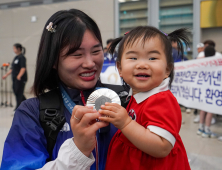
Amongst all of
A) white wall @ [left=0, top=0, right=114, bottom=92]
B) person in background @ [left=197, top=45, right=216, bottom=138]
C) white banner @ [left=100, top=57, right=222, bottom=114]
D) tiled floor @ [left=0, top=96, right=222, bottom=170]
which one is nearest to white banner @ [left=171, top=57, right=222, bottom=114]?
white banner @ [left=100, top=57, right=222, bottom=114]

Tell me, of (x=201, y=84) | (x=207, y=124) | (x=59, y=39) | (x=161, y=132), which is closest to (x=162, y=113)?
(x=161, y=132)

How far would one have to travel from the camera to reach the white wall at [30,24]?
31.7ft

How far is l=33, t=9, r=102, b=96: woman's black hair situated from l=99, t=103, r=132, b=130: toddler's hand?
42 centimetres

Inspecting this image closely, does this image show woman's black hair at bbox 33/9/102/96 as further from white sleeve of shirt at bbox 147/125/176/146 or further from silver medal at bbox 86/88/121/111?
white sleeve of shirt at bbox 147/125/176/146

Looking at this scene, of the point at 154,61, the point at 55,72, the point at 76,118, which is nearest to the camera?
the point at 76,118

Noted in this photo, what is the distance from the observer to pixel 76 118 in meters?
0.91

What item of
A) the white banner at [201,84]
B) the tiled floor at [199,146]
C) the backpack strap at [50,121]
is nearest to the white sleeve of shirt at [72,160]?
the backpack strap at [50,121]

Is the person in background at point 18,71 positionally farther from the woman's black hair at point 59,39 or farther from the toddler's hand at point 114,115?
the toddler's hand at point 114,115

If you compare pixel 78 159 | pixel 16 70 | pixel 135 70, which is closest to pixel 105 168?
pixel 78 159

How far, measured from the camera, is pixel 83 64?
1212mm

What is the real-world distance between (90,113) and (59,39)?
0.50m

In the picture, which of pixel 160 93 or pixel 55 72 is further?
pixel 55 72

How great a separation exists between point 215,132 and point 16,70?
5422 mm

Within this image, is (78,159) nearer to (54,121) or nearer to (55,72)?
(54,121)
